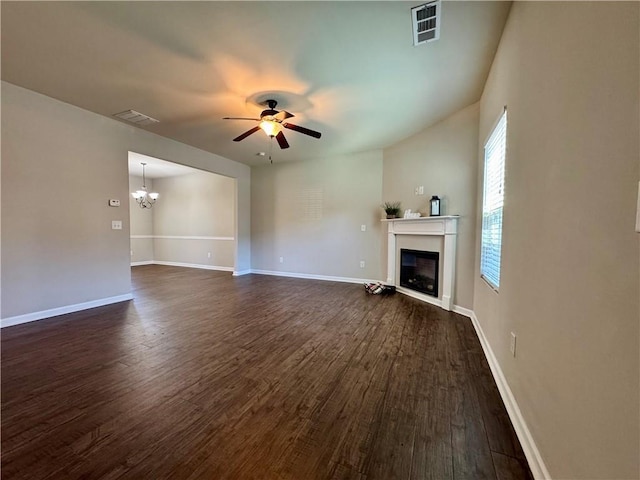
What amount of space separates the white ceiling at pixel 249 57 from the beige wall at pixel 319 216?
179 centimetres

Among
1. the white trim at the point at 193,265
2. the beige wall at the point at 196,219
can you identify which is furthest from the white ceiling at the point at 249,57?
the white trim at the point at 193,265

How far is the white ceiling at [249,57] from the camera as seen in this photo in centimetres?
191

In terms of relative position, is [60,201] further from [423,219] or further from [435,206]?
[435,206]

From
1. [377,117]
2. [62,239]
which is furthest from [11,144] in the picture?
[377,117]

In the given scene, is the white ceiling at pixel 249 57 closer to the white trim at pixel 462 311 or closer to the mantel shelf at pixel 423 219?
the mantel shelf at pixel 423 219

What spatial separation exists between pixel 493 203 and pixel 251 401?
2688 millimetres

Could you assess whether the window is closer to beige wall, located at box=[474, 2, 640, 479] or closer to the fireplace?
beige wall, located at box=[474, 2, 640, 479]

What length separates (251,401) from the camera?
5.66ft

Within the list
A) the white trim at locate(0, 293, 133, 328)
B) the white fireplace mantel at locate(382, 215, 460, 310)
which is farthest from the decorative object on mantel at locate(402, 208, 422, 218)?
the white trim at locate(0, 293, 133, 328)

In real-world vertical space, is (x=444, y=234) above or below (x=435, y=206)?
below

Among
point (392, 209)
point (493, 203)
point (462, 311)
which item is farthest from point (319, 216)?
point (493, 203)

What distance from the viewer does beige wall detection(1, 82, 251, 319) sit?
298 centimetres

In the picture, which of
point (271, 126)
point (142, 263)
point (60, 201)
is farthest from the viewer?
point (142, 263)

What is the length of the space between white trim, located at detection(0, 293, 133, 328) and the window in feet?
16.2
